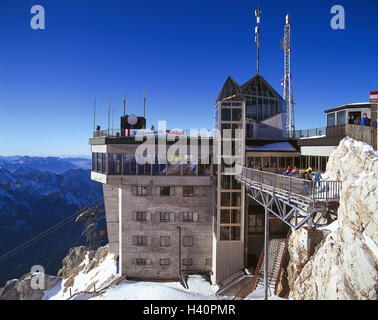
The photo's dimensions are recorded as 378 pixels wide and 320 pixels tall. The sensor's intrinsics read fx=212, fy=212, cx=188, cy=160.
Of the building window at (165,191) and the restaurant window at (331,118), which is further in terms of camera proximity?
the building window at (165,191)

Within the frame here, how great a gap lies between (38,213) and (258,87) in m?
144

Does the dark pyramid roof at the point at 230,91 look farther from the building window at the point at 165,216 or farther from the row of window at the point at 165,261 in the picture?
the row of window at the point at 165,261

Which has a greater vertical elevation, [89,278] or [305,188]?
[305,188]

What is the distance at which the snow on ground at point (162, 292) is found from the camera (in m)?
A: 18.9

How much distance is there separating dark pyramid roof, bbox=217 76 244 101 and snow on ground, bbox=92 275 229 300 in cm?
1966

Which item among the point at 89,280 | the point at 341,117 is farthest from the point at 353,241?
the point at 89,280

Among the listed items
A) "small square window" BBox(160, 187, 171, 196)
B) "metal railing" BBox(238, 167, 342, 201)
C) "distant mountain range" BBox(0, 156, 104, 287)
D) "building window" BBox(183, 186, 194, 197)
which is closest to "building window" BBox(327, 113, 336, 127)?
"metal railing" BBox(238, 167, 342, 201)

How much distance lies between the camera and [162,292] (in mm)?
19562

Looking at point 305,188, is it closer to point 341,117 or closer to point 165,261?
point 341,117

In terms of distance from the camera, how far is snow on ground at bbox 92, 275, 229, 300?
1894 cm

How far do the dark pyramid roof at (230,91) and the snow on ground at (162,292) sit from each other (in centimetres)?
1966

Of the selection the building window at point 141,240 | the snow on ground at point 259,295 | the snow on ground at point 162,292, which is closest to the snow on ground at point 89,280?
the snow on ground at point 162,292

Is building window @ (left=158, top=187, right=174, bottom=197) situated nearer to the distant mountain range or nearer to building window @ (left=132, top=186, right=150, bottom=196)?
building window @ (left=132, top=186, right=150, bottom=196)
